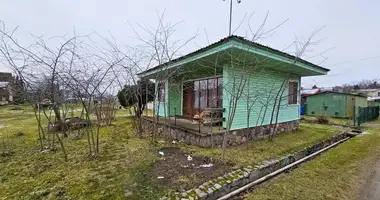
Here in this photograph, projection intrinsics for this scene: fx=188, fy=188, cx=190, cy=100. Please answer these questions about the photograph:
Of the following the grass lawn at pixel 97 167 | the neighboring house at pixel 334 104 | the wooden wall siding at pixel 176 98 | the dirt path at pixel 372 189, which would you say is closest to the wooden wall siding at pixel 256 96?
the grass lawn at pixel 97 167

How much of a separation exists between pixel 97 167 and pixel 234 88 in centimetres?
342

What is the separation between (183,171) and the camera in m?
3.72

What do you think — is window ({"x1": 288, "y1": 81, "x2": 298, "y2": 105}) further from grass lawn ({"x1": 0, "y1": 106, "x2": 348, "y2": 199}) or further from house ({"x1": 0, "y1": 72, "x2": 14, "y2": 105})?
house ({"x1": 0, "y1": 72, "x2": 14, "y2": 105})

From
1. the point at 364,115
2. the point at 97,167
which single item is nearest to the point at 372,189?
the point at 97,167

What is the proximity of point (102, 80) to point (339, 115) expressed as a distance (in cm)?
1717

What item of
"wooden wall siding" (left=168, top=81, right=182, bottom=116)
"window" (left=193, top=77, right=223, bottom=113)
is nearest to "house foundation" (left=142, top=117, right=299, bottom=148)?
"window" (left=193, top=77, right=223, bottom=113)

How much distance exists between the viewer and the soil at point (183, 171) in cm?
317

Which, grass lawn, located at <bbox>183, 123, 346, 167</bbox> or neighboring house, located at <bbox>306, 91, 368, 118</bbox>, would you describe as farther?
neighboring house, located at <bbox>306, 91, 368, 118</bbox>

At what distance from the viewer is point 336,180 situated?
3.40 meters

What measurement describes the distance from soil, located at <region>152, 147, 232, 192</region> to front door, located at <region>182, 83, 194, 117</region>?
444 cm

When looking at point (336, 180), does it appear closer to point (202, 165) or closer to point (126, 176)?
point (202, 165)

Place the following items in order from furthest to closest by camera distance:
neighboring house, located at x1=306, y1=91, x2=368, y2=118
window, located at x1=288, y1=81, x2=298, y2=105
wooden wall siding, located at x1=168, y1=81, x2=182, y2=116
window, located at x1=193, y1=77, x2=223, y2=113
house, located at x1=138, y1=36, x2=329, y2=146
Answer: neighboring house, located at x1=306, y1=91, x2=368, y2=118, wooden wall siding, located at x1=168, y1=81, x2=182, y2=116, window, located at x1=288, y1=81, x2=298, y2=105, window, located at x1=193, y1=77, x2=223, y2=113, house, located at x1=138, y1=36, x2=329, y2=146

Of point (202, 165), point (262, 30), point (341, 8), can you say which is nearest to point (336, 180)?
point (202, 165)

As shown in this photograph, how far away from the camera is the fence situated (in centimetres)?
1054
